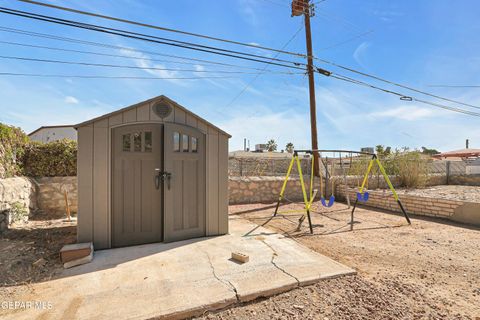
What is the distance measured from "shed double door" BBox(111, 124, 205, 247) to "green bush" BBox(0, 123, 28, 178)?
135 inches

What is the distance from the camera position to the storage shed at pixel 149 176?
11.5 feet

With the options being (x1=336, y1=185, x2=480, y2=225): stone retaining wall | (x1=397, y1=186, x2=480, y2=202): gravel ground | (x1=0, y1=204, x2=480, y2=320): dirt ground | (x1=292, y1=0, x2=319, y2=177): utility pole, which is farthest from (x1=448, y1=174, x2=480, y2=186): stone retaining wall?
(x1=0, y1=204, x2=480, y2=320): dirt ground

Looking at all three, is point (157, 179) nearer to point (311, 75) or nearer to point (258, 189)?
point (258, 189)

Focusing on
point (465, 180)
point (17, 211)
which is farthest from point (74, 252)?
point (465, 180)

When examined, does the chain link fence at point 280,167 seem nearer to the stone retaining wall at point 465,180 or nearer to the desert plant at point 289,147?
the stone retaining wall at point 465,180

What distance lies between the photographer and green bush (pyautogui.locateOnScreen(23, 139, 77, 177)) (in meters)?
6.09

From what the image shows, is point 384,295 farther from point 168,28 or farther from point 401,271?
point 168,28

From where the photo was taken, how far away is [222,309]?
219 cm

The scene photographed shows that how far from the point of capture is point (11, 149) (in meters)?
5.50

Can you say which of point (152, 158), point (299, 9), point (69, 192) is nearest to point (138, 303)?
point (152, 158)

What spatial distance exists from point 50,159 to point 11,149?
857 mm

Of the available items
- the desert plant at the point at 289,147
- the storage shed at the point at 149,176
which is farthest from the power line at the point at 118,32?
the desert plant at the point at 289,147

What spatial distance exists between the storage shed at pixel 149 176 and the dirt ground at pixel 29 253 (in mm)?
542

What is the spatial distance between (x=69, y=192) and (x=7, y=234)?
94.3 inches
